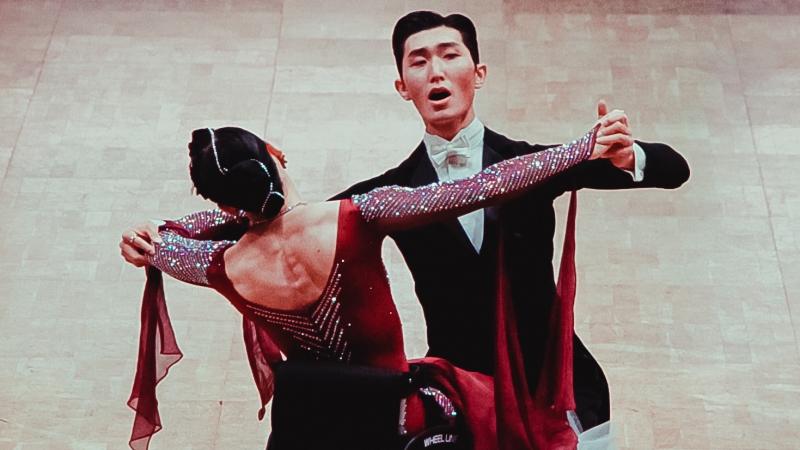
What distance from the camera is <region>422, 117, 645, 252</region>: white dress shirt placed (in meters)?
3.19

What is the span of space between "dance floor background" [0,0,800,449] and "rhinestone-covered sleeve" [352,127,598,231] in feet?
4.98

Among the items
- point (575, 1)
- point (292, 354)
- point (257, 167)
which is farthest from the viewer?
point (575, 1)

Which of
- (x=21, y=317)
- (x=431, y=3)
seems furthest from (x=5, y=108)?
(x=431, y=3)

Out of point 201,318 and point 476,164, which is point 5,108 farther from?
point 476,164

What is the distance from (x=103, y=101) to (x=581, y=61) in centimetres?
179

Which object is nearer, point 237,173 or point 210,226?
point 237,173

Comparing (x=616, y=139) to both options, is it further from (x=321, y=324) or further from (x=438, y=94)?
(x=321, y=324)

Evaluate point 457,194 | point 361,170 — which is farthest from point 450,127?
point 361,170

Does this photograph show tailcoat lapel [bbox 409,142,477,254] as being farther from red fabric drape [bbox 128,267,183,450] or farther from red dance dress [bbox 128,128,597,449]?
red fabric drape [bbox 128,267,183,450]

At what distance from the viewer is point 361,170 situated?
4.95m

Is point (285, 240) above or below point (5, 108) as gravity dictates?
above

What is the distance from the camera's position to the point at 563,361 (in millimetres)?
3184

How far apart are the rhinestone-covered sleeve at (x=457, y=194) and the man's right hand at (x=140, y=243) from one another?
527 mm

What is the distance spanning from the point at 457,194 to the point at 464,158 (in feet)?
1.34
